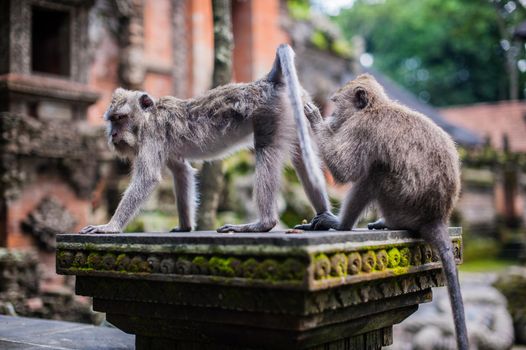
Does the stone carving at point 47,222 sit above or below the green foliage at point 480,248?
above

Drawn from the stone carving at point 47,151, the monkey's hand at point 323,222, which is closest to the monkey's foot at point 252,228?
the monkey's hand at point 323,222

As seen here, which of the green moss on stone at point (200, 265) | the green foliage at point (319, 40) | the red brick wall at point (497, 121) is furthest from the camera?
the red brick wall at point (497, 121)

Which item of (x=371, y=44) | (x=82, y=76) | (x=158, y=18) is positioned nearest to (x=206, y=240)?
(x=82, y=76)

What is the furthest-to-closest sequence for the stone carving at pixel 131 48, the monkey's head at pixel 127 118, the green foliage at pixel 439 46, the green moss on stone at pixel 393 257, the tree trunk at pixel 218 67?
the green foliage at pixel 439 46
the stone carving at pixel 131 48
the tree trunk at pixel 218 67
the monkey's head at pixel 127 118
the green moss on stone at pixel 393 257

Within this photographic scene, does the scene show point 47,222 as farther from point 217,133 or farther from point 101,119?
point 217,133

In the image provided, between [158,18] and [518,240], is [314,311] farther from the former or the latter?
[518,240]

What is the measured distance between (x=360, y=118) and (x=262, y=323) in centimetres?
134

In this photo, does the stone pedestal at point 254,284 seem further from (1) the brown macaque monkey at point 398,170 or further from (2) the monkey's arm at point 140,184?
(2) the monkey's arm at point 140,184

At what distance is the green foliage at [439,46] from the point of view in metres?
37.1

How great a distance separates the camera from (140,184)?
3621 mm

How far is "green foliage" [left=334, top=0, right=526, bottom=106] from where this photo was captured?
122 ft

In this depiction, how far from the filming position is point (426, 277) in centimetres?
338

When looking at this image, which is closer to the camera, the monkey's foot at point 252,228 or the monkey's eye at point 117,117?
the monkey's foot at point 252,228

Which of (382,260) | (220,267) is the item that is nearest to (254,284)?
(220,267)
